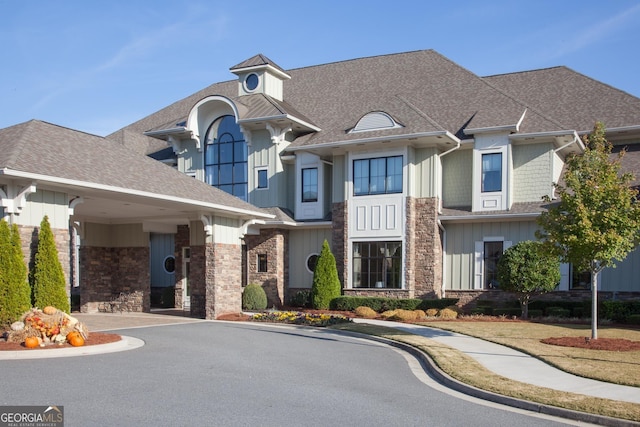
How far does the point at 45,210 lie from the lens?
1585 centimetres

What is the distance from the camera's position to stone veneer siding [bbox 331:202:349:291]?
26.0 metres

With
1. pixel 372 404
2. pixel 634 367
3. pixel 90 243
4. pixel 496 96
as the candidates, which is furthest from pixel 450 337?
pixel 90 243

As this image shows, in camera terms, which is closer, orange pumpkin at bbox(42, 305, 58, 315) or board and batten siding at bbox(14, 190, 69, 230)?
orange pumpkin at bbox(42, 305, 58, 315)

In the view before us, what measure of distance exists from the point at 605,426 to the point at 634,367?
4414mm

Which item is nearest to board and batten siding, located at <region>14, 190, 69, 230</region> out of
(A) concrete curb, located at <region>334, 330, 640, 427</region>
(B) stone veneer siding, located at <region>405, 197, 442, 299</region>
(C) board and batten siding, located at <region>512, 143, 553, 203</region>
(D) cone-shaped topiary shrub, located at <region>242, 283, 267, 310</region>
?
(A) concrete curb, located at <region>334, 330, 640, 427</region>

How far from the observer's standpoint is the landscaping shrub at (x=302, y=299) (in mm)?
26594

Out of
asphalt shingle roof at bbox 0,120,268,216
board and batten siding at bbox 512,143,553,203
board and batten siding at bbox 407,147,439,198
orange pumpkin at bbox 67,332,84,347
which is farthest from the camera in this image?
board and batten siding at bbox 407,147,439,198

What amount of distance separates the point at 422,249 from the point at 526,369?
13341 millimetres

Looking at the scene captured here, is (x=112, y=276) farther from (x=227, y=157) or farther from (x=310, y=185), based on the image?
(x=310, y=185)

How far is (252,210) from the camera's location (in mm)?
23656

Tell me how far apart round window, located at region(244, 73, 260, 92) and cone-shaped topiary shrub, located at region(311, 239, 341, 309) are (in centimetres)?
957

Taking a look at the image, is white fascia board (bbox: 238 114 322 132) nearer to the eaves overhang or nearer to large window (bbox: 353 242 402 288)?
large window (bbox: 353 242 402 288)

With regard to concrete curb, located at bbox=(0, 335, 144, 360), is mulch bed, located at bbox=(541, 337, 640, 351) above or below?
below

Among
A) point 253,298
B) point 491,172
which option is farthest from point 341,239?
point 491,172
